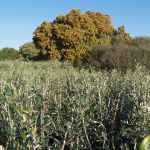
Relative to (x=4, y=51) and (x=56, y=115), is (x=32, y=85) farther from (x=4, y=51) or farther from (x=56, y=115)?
(x=4, y=51)

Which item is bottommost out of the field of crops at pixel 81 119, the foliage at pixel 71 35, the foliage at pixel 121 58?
the field of crops at pixel 81 119

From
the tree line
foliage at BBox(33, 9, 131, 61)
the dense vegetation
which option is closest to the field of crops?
the dense vegetation

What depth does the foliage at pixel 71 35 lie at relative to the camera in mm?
35531

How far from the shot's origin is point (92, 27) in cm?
3722

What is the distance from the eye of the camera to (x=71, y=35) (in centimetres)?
3547

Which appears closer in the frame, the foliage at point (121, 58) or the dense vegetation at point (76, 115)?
the dense vegetation at point (76, 115)

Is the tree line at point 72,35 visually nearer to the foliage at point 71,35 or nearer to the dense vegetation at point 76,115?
the foliage at point 71,35

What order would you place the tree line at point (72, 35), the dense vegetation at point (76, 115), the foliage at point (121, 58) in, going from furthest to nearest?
1. the tree line at point (72, 35)
2. the foliage at point (121, 58)
3. the dense vegetation at point (76, 115)

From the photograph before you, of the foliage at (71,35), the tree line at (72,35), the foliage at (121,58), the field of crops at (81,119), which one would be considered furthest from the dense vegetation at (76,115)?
the foliage at (71,35)

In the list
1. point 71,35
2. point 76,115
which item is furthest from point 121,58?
point 71,35

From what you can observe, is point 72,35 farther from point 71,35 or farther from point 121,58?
point 121,58

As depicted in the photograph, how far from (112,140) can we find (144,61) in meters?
13.1

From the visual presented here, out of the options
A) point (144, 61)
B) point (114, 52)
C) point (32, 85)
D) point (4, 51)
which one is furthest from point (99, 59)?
point (4, 51)

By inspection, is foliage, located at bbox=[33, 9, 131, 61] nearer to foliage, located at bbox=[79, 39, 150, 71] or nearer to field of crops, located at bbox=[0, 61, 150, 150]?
foliage, located at bbox=[79, 39, 150, 71]
